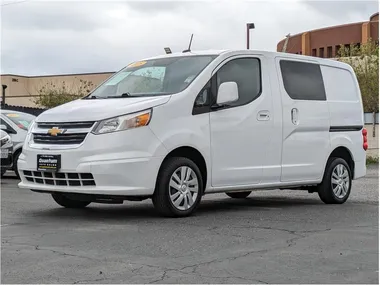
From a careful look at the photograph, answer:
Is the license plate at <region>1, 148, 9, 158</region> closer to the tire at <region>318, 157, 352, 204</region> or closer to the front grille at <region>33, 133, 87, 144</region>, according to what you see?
the front grille at <region>33, 133, 87, 144</region>

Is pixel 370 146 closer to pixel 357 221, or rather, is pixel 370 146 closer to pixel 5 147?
pixel 5 147

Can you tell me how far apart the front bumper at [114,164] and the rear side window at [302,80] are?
2.58m

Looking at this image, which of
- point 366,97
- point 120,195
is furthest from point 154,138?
point 366,97

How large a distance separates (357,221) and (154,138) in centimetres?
256

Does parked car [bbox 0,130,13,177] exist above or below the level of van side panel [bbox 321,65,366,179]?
below

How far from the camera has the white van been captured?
26.9 feet

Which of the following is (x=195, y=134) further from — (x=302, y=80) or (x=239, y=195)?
(x=239, y=195)

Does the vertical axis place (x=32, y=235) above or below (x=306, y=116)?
below

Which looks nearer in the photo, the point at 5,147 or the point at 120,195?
the point at 120,195

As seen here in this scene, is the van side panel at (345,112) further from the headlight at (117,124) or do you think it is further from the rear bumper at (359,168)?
the headlight at (117,124)

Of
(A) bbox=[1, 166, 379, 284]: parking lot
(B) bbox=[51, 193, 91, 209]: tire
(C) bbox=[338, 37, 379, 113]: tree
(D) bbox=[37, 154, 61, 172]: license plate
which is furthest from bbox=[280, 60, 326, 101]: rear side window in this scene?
(C) bbox=[338, 37, 379, 113]: tree

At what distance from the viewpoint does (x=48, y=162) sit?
8.43m

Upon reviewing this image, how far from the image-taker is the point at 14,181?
14.6 meters

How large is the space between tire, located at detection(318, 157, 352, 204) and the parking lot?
0.33m
